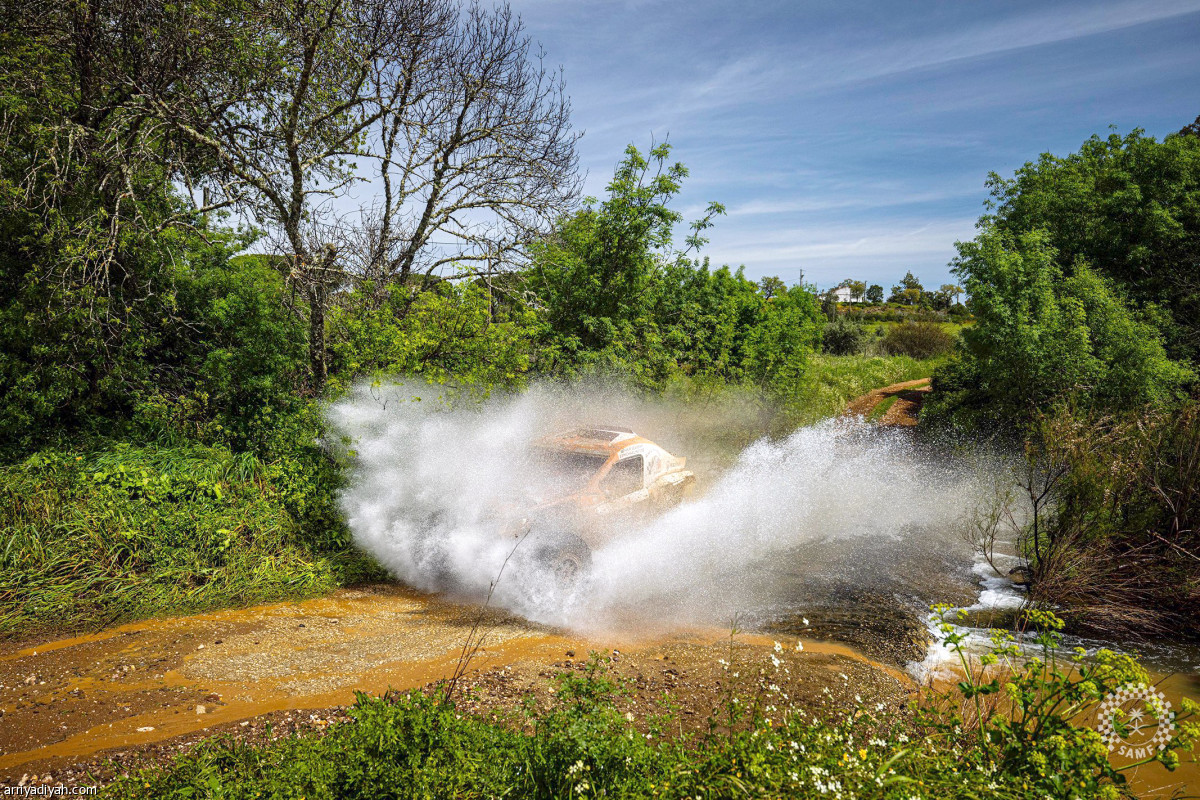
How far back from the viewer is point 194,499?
7957 mm

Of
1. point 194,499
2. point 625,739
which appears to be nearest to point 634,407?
point 194,499

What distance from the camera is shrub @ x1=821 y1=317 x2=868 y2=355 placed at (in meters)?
43.5

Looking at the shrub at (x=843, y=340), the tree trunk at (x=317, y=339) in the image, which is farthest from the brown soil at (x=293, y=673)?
the shrub at (x=843, y=340)

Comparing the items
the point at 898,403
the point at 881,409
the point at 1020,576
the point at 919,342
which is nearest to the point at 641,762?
the point at 1020,576

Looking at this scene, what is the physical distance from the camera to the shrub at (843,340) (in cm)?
4350

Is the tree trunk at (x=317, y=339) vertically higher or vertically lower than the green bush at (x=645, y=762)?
higher

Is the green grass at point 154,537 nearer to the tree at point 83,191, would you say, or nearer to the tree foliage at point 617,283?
the tree at point 83,191

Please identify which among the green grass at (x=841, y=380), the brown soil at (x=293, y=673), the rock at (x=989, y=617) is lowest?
the rock at (x=989, y=617)

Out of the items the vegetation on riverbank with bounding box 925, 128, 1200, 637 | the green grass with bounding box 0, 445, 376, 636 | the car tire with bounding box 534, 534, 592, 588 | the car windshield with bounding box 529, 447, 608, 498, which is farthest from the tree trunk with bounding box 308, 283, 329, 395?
the vegetation on riverbank with bounding box 925, 128, 1200, 637

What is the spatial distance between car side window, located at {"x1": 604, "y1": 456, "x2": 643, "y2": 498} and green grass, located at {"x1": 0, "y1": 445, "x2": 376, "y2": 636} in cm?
364

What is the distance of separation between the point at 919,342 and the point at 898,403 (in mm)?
17493

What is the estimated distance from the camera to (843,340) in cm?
4362

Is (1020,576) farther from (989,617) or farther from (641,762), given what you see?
(641,762)

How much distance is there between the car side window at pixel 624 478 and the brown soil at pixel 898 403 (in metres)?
20.3
